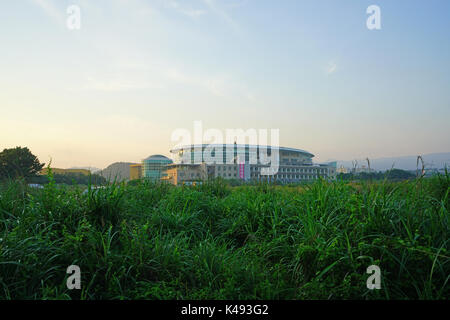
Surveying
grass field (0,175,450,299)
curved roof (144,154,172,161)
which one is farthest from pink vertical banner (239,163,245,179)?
grass field (0,175,450,299)

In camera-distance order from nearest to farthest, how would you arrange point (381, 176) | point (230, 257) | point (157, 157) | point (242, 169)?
point (230, 257) < point (381, 176) < point (242, 169) < point (157, 157)

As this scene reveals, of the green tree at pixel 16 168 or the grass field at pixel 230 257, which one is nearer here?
the grass field at pixel 230 257

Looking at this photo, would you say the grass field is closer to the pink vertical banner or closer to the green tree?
the green tree

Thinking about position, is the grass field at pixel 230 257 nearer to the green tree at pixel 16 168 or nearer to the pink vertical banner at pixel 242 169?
the green tree at pixel 16 168

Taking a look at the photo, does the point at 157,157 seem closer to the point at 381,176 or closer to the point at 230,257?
the point at 381,176

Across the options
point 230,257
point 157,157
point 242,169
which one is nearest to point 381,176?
point 230,257

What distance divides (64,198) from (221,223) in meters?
2.40

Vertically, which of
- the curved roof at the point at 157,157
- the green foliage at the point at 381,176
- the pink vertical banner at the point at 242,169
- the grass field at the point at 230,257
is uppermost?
the curved roof at the point at 157,157

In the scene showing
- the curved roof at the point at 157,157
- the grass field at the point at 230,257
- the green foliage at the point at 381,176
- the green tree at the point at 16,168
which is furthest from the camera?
the curved roof at the point at 157,157

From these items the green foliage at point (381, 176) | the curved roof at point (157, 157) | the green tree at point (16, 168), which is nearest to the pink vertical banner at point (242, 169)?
the curved roof at point (157, 157)

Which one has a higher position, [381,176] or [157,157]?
[157,157]

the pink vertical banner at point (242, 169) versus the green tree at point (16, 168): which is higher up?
the pink vertical banner at point (242, 169)
